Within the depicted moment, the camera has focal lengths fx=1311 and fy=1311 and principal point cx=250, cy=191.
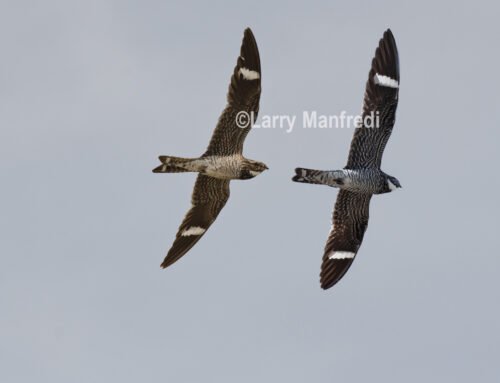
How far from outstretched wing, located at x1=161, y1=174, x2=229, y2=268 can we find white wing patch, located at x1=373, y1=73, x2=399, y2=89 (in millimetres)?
3718

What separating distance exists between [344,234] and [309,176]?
2.02 metres

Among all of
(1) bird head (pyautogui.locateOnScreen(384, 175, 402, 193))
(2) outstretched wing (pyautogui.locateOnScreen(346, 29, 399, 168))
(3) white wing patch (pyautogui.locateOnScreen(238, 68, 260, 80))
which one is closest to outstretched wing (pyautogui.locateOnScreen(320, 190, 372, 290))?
(1) bird head (pyautogui.locateOnScreen(384, 175, 402, 193))

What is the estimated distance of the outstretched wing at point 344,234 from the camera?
88.3 feet

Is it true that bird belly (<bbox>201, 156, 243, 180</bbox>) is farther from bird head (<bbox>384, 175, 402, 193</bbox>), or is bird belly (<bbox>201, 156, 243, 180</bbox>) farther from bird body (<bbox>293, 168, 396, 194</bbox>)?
bird head (<bbox>384, 175, 402, 193</bbox>)

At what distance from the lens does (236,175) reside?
1031 inches

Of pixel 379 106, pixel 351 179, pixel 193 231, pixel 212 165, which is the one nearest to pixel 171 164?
pixel 212 165

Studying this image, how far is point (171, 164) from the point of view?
26000mm

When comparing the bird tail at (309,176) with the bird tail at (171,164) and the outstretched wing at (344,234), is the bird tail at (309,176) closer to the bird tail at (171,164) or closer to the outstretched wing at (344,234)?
the outstretched wing at (344,234)

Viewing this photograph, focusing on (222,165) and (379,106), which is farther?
(379,106)

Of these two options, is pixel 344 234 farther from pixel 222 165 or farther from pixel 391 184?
pixel 222 165

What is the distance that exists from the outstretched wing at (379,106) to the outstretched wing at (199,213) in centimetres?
289

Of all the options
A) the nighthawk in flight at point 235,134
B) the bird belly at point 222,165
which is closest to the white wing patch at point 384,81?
the nighthawk in flight at point 235,134

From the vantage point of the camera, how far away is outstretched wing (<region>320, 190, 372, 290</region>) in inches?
1059

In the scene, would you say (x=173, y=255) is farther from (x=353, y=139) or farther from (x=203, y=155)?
(x=353, y=139)
